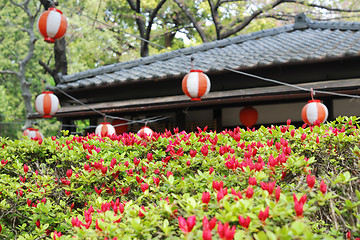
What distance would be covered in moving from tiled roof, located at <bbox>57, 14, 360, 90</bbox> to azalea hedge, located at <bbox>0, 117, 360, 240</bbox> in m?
4.51

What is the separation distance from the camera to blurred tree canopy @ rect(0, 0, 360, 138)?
16156mm

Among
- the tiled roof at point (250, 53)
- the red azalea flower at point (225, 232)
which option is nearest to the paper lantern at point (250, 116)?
the tiled roof at point (250, 53)

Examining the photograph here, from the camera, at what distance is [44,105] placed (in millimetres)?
8391

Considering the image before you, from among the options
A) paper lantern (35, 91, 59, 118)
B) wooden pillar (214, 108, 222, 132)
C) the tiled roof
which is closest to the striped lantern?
the tiled roof

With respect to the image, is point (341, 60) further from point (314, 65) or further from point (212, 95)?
point (212, 95)

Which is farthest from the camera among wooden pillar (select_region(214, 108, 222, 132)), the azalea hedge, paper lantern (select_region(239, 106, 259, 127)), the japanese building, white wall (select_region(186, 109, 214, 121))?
white wall (select_region(186, 109, 214, 121))

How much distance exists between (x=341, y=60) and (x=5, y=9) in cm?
1938

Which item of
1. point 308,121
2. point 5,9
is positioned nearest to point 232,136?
point 308,121

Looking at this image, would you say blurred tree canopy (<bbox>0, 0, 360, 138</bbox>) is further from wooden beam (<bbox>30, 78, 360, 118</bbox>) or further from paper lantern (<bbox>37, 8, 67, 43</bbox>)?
paper lantern (<bbox>37, 8, 67, 43</bbox>)

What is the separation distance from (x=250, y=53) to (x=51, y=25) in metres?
4.43

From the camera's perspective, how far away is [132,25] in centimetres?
2050

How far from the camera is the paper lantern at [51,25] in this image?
6.80 metres

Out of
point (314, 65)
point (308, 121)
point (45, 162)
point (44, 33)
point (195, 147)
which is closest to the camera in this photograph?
point (195, 147)

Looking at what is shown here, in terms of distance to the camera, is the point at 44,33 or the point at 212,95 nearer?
the point at 44,33
